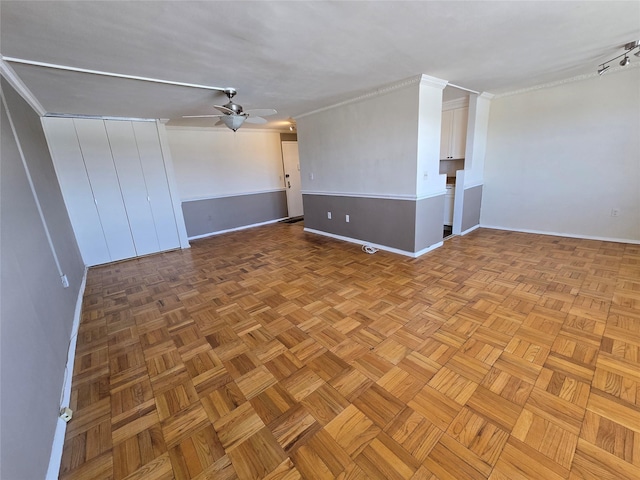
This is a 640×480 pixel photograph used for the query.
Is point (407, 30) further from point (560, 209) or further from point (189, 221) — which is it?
point (189, 221)

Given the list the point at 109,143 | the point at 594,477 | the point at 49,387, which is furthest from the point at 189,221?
the point at 594,477

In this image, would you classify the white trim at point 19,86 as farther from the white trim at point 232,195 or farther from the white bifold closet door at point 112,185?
the white trim at point 232,195

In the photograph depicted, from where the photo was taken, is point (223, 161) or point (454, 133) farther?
point (223, 161)

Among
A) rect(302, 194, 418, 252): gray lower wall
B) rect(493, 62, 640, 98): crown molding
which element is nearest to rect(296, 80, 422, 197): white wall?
rect(302, 194, 418, 252): gray lower wall

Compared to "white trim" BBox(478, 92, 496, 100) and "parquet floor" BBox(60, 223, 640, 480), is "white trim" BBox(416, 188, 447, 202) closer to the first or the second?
"parquet floor" BBox(60, 223, 640, 480)

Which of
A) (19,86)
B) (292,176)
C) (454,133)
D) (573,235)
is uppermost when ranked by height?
(19,86)

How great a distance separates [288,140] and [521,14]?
17.1 ft

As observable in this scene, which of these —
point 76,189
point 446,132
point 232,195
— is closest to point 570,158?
point 446,132

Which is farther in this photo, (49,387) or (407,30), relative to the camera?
(407,30)

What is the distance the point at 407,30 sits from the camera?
1916mm

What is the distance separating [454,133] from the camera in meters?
4.59

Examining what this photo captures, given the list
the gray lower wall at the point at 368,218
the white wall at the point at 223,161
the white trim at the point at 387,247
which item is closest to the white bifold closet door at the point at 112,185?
the white wall at the point at 223,161

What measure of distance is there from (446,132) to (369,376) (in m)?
4.45

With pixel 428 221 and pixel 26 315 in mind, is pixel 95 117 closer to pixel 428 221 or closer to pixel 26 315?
pixel 26 315
